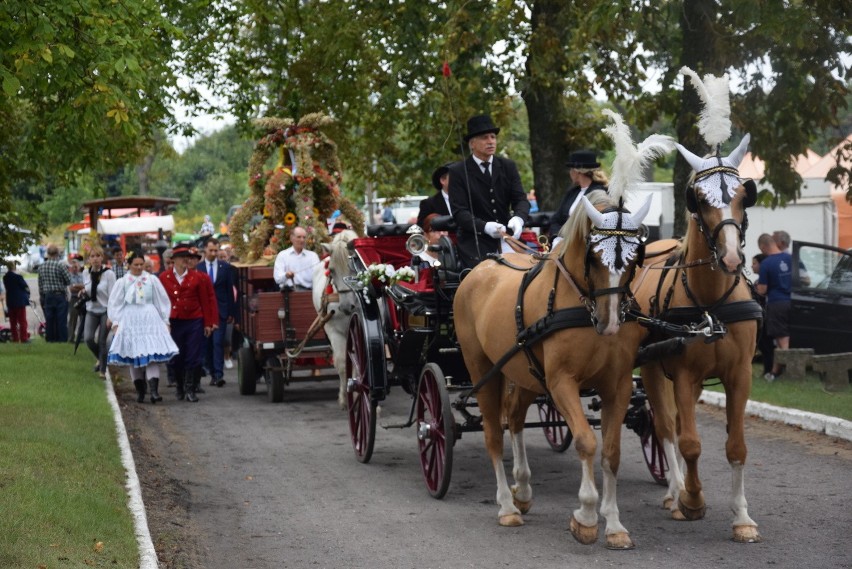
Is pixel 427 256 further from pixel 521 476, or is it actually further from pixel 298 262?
pixel 298 262

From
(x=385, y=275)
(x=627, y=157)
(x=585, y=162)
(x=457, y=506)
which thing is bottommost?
(x=457, y=506)

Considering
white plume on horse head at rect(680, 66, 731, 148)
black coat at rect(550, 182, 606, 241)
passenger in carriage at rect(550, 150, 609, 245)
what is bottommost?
black coat at rect(550, 182, 606, 241)

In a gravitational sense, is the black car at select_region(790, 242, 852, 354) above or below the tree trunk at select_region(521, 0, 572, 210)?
below

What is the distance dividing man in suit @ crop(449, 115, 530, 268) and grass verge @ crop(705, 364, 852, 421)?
4.38 m

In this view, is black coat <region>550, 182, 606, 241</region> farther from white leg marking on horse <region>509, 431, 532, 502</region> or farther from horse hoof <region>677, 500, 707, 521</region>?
horse hoof <region>677, 500, 707, 521</region>

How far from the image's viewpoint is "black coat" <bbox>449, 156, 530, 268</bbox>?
9.84 meters

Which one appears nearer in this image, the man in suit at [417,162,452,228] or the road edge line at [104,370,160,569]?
the road edge line at [104,370,160,569]

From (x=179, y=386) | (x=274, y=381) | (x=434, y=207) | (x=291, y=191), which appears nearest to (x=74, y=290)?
(x=291, y=191)

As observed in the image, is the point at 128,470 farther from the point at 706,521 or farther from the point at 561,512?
the point at 706,521

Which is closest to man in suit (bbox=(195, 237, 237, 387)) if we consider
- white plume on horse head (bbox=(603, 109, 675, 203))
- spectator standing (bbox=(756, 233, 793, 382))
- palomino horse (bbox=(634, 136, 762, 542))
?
spectator standing (bbox=(756, 233, 793, 382))

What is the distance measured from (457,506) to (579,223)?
8.45 ft

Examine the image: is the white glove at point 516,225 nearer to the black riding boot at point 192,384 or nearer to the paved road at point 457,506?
the paved road at point 457,506

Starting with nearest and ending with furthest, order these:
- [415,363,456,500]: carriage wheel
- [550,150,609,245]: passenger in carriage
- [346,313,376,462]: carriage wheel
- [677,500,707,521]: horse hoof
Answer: [677,500,707,521]: horse hoof → [415,363,456,500]: carriage wheel → [550,150,609,245]: passenger in carriage → [346,313,376,462]: carriage wheel

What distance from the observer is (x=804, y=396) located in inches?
548
